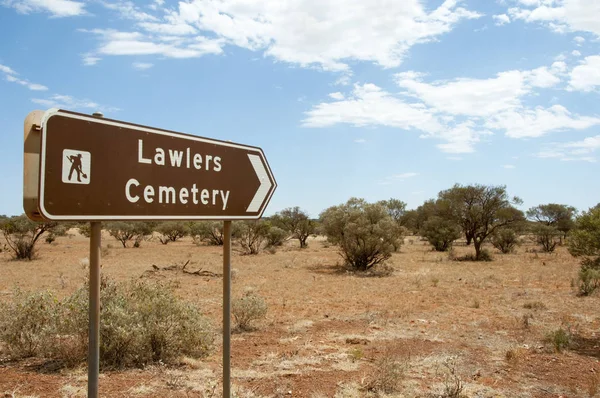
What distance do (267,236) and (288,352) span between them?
2829 centimetres

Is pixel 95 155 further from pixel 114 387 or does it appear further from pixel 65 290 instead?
pixel 65 290

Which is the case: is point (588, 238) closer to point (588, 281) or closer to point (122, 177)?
point (588, 281)

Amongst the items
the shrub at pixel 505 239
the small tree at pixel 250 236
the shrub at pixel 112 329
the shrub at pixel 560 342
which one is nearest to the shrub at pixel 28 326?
the shrub at pixel 112 329

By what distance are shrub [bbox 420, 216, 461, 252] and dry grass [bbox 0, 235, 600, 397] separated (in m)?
14.5

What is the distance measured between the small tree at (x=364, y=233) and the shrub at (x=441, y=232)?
511 inches

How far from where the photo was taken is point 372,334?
909 centimetres

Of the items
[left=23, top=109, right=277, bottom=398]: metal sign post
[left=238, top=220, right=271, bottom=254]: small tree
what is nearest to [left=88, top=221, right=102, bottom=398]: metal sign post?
[left=23, top=109, right=277, bottom=398]: metal sign post

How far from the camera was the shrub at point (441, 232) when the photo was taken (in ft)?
115

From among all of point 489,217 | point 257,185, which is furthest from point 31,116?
point 489,217

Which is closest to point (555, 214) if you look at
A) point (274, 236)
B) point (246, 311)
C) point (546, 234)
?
point (546, 234)

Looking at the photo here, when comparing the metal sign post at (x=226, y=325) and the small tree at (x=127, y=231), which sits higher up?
the small tree at (x=127, y=231)

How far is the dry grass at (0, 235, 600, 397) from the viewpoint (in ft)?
18.9

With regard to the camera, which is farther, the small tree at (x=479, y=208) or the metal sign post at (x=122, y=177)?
the small tree at (x=479, y=208)

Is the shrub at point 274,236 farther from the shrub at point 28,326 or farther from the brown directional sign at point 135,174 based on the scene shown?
the brown directional sign at point 135,174
